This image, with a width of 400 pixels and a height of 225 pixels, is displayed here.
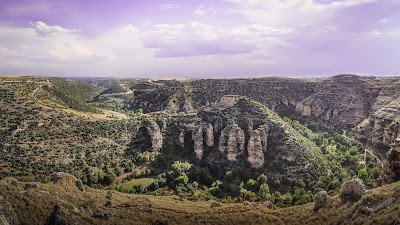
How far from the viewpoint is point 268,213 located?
129ft

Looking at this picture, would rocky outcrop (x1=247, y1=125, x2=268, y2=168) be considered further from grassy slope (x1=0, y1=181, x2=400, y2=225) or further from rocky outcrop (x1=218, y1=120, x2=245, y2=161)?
grassy slope (x1=0, y1=181, x2=400, y2=225)

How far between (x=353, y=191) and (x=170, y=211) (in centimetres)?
2091

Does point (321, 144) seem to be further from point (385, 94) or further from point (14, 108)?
point (14, 108)

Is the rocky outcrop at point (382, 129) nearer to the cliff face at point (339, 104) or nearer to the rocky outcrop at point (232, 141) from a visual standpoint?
the rocky outcrop at point (232, 141)

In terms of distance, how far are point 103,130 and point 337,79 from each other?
120526 mm

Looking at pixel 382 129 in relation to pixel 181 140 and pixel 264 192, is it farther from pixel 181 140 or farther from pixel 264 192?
pixel 181 140

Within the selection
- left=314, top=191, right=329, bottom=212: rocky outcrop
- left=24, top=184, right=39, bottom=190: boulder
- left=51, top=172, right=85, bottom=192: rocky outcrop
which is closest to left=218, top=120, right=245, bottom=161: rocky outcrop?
left=51, top=172, right=85, bottom=192: rocky outcrop

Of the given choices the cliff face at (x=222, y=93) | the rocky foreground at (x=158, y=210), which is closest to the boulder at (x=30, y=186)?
the rocky foreground at (x=158, y=210)

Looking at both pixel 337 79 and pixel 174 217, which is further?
pixel 337 79

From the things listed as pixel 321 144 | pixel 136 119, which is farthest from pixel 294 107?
pixel 136 119

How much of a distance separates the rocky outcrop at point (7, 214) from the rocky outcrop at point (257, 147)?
192 feet

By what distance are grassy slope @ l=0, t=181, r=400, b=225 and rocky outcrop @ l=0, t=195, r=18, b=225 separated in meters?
1.08

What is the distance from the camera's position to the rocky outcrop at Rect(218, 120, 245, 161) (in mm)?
85562

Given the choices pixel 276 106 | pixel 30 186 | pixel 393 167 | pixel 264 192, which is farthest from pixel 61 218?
pixel 276 106
